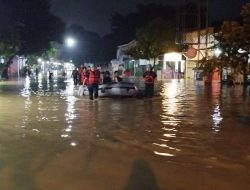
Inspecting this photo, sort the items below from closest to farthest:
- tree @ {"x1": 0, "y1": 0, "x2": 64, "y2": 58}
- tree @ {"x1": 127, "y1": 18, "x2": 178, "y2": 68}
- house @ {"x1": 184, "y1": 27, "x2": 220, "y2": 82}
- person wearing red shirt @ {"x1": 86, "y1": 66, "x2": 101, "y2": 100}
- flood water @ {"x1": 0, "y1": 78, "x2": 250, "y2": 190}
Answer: flood water @ {"x1": 0, "y1": 78, "x2": 250, "y2": 190} → person wearing red shirt @ {"x1": 86, "y1": 66, "x2": 101, "y2": 100} → house @ {"x1": 184, "y1": 27, "x2": 220, "y2": 82} → tree @ {"x1": 127, "y1": 18, "x2": 178, "y2": 68} → tree @ {"x1": 0, "y1": 0, "x2": 64, "y2": 58}

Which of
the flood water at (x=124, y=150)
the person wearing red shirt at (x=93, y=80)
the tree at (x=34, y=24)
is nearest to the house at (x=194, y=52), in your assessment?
the tree at (x=34, y=24)

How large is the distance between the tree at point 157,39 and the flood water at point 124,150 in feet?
134

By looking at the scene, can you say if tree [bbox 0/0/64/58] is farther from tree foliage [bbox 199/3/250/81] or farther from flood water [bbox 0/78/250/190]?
tree foliage [bbox 199/3/250/81]

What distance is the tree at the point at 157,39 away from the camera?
59281 millimetres

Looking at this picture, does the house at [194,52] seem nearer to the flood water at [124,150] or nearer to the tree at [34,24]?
the tree at [34,24]

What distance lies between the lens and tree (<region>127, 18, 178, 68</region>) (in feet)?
194

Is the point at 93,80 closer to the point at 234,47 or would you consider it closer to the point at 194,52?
A: the point at 234,47

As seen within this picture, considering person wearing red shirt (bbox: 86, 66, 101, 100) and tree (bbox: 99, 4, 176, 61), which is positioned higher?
tree (bbox: 99, 4, 176, 61)

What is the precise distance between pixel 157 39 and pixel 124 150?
163 ft

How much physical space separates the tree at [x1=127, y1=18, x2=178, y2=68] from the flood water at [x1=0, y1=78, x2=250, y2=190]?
134ft

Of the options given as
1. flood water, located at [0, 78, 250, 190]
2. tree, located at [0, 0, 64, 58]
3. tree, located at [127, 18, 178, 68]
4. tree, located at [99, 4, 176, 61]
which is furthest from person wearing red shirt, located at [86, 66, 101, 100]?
tree, located at [99, 4, 176, 61]

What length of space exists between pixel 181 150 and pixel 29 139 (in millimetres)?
3616

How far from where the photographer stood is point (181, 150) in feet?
35.6

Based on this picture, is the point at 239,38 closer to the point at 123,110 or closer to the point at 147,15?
the point at 123,110
